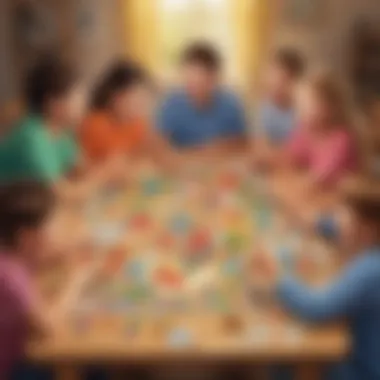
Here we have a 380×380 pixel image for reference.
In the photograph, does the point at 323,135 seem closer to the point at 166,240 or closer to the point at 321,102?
the point at 321,102

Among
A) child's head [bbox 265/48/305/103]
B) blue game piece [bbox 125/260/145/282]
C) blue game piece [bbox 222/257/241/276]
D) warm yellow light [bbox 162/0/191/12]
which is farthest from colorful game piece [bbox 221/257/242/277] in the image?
warm yellow light [bbox 162/0/191/12]

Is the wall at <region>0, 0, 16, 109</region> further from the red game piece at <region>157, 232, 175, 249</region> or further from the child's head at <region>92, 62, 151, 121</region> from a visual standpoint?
the red game piece at <region>157, 232, 175, 249</region>

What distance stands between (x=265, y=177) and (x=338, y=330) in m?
0.35

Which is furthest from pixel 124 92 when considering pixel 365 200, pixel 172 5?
pixel 365 200

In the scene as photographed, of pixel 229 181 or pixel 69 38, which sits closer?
pixel 69 38

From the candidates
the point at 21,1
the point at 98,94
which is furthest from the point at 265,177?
the point at 21,1

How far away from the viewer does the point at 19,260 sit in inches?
49.4

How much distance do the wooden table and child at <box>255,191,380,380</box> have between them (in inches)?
0.8

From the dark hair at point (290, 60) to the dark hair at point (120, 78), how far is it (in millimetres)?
182

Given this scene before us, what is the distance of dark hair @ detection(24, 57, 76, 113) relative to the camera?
4.35 feet

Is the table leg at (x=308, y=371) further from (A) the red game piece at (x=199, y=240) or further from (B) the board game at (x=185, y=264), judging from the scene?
(A) the red game piece at (x=199, y=240)

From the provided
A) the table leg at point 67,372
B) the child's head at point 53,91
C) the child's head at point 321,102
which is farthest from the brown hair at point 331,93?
the table leg at point 67,372

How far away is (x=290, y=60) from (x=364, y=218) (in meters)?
0.24

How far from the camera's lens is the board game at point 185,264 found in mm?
1171
